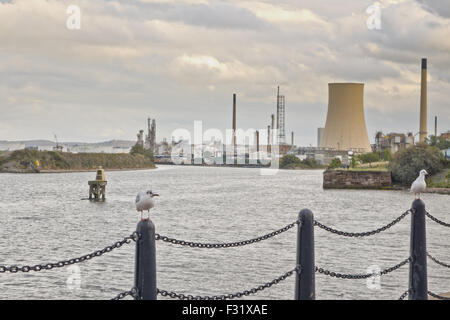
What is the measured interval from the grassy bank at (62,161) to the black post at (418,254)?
136 metres

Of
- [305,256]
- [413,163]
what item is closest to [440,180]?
[413,163]

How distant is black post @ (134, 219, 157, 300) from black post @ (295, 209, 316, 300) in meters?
1.44

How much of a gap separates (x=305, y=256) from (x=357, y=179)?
6795cm

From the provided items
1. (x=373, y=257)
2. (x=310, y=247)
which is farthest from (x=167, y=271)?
(x=310, y=247)

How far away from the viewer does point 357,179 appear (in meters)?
72.1

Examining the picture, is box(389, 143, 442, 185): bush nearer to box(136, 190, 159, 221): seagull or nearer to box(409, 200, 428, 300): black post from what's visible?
box(409, 200, 428, 300): black post

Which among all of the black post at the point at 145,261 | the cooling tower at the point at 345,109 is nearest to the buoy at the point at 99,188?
the cooling tower at the point at 345,109

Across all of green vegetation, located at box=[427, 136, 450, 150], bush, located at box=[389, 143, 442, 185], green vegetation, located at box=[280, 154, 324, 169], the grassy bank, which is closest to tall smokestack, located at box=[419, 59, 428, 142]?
green vegetation, located at box=[427, 136, 450, 150]

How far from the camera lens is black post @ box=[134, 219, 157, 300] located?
4.93m

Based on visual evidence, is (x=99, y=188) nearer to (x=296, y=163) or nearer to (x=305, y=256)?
(x=305, y=256)

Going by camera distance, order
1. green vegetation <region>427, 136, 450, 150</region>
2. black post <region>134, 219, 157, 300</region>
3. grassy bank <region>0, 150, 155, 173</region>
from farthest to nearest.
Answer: grassy bank <region>0, 150, 155, 173</region> < green vegetation <region>427, 136, 450, 150</region> < black post <region>134, 219, 157, 300</region>

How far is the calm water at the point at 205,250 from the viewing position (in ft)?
57.4

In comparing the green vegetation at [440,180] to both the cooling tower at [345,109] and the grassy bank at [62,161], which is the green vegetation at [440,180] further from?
the grassy bank at [62,161]

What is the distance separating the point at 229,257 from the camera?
74.4 feet
